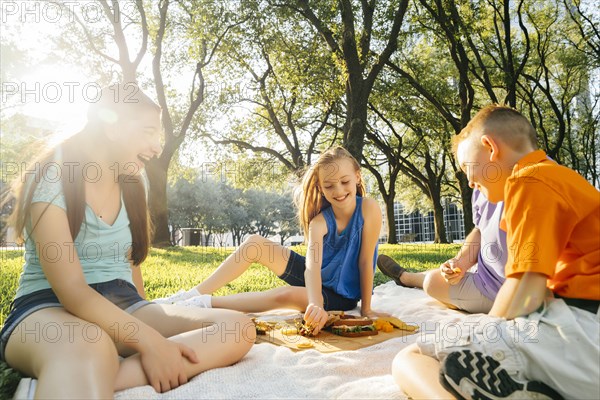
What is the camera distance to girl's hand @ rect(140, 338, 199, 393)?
2133mm

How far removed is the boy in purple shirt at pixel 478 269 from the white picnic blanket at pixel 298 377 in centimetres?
82

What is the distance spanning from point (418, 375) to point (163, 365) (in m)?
1.10

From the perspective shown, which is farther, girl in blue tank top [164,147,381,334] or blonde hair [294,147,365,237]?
blonde hair [294,147,365,237]

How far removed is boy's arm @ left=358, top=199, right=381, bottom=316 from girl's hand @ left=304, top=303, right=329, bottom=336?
0.80m

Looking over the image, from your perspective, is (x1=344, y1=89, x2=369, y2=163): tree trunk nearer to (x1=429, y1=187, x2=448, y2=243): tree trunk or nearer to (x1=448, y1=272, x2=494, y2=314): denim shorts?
(x1=448, y1=272, x2=494, y2=314): denim shorts

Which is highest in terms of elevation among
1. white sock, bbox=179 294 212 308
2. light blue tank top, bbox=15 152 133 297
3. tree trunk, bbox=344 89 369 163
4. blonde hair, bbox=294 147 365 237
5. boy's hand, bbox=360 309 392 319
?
tree trunk, bbox=344 89 369 163

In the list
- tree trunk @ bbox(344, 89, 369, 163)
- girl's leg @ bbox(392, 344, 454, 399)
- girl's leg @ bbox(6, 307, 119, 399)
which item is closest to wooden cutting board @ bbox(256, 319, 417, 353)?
girl's leg @ bbox(392, 344, 454, 399)

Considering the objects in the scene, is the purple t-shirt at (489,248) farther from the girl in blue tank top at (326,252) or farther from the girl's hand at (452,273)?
the girl in blue tank top at (326,252)

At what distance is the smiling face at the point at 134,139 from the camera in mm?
2531

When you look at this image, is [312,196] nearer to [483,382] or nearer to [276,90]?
[483,382]

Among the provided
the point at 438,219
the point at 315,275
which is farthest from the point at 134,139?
the point at 438,219

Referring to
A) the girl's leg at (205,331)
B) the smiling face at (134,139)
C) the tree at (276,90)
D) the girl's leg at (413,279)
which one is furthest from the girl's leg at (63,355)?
the tree at (276,90)

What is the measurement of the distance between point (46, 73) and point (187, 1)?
7537mm

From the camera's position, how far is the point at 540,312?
1737mm
